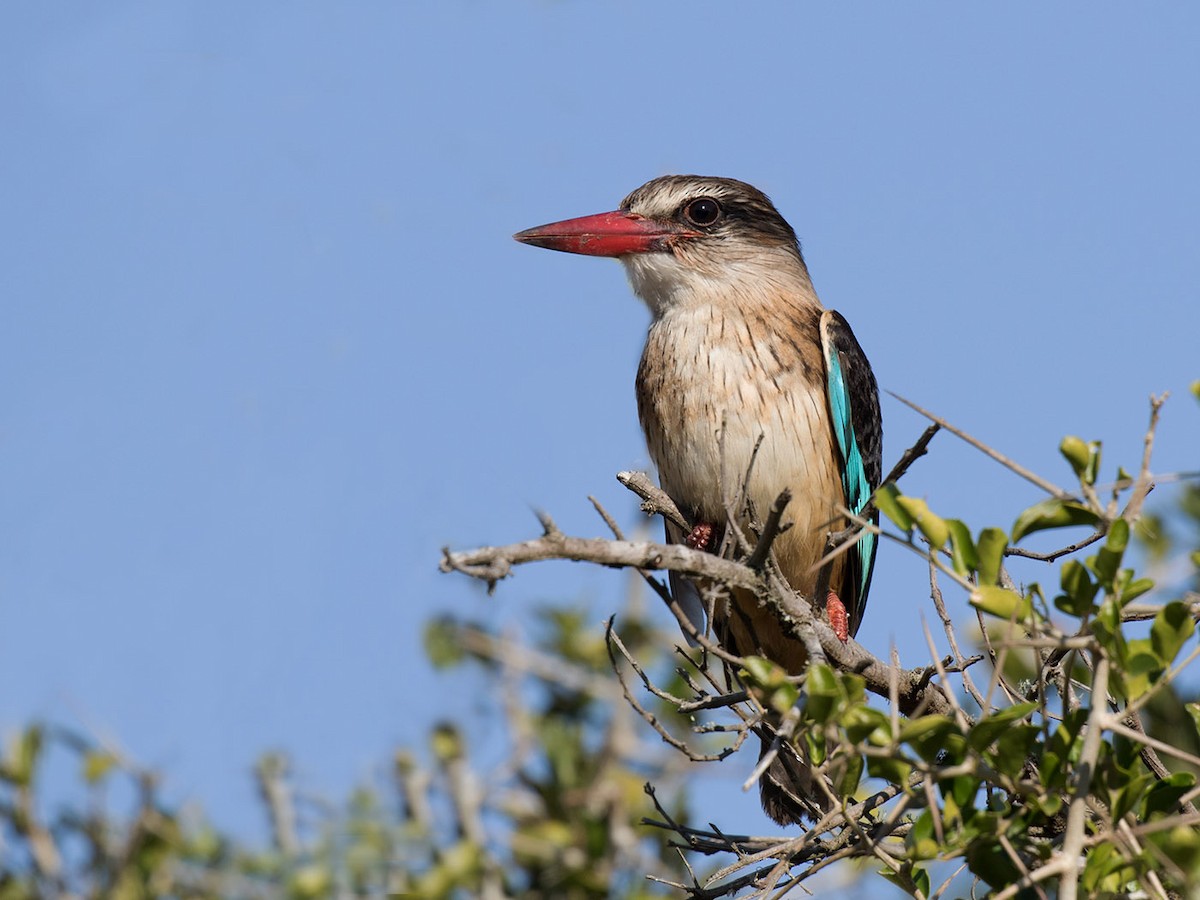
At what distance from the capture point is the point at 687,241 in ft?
16.9

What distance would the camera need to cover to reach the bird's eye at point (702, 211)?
206 inches

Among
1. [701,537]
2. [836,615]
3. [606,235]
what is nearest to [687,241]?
[606,235]

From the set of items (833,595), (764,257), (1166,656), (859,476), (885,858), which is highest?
(764,257)

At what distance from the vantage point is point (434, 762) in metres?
4.84

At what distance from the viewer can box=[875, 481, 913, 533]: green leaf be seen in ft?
8.15

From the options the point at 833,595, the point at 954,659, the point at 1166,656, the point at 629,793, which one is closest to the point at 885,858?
the point at 1166,656

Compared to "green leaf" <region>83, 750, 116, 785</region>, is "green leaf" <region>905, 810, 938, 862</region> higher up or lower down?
lower down

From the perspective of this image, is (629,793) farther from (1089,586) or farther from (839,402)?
(1089,586)

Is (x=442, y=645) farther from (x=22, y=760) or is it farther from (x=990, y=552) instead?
(x=990, y=552)

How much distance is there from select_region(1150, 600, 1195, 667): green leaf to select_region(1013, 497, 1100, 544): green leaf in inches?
7.5

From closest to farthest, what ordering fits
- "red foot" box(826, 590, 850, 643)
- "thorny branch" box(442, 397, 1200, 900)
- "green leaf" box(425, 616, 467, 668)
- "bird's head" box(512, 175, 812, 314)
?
"thorny branch" box(442, 397, 1200, 900) < "red foot" box(826, 590, 850, 643) < "bird's head" box(512, 175, 812, 314) < "green leaf" box(425, 616, 467, 668)

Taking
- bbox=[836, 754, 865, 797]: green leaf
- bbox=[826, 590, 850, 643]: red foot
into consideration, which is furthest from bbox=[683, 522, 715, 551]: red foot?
bbox=[836, 754, 865, 797]: green leaf

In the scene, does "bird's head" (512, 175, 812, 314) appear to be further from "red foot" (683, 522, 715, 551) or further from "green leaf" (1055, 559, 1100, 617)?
"green leaf" (1055, 559, 1100, 617)

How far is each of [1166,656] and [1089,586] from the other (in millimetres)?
171
